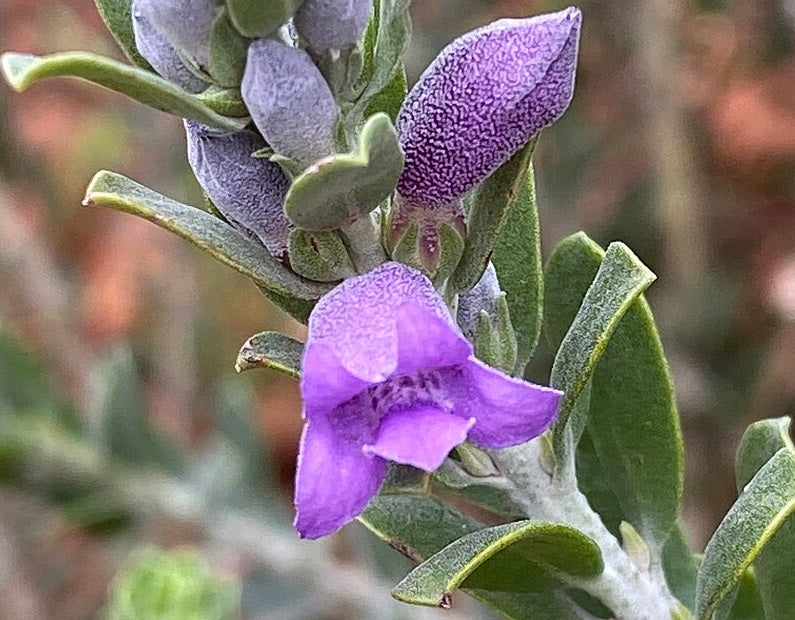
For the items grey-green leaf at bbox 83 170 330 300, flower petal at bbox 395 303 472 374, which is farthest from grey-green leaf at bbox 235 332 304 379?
flower petal at bbox 395 303 472 374

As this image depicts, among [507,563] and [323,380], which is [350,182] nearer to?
[323,380]

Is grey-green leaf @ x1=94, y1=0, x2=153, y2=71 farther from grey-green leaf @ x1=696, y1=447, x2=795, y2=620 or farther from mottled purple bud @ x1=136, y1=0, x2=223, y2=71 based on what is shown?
grey-green leaf @ x1=696, y1=447, x2=795, y2=620

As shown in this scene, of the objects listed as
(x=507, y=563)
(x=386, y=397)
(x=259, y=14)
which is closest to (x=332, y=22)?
(x=259, y=14)

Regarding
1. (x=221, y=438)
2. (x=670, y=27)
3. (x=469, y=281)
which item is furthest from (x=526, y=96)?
(x=670, y=27)

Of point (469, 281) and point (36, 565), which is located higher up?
point (469, 281)

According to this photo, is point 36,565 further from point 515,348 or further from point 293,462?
point 515,348

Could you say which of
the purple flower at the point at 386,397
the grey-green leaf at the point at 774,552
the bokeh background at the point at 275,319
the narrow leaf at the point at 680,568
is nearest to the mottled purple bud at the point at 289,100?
the purple flower at the point at 386,397
